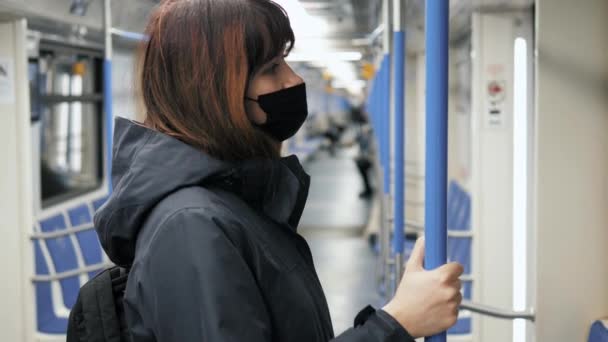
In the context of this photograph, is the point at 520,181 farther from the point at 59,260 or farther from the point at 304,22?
the point at 304,22

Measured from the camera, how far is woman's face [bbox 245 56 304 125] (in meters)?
1.21

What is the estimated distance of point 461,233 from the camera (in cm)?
393

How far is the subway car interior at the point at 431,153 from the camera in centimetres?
218

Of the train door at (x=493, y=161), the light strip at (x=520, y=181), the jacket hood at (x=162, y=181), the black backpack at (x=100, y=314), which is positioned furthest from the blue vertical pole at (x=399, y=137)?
the black backpack at (x=100, y=314)

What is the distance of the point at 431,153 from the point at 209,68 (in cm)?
37

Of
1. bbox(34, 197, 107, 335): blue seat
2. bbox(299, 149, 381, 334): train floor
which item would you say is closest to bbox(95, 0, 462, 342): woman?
bbox(34, 197, 107, 335): blue seat

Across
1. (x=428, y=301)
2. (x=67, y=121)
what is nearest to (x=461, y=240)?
(x=67, y=121)

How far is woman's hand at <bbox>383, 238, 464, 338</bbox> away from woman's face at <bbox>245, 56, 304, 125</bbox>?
35 centimetres

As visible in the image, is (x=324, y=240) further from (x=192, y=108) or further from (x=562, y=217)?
(x=192, y=108)

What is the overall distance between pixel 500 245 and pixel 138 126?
123 inches

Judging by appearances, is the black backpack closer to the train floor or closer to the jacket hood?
the jacket hood

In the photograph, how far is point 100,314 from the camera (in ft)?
3.81

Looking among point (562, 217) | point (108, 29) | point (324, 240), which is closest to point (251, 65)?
point (562, 217)

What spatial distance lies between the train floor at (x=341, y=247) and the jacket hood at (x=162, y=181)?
4335mm
